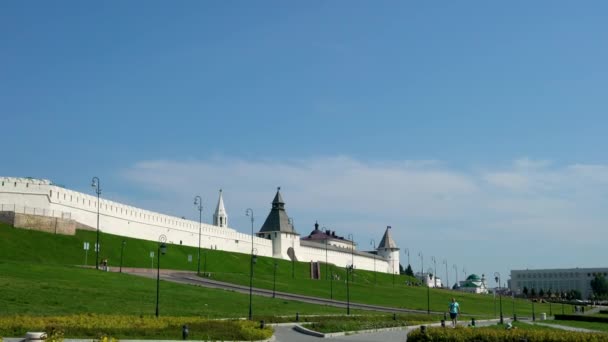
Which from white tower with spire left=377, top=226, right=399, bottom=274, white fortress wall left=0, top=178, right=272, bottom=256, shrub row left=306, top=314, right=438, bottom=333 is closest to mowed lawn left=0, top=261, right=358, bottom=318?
shrub row left=306, top=314, right=438, bottom=333

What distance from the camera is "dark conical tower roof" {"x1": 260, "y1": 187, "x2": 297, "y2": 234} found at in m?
124

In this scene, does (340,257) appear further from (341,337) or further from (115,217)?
(341,337)

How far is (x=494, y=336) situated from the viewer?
23.6 m

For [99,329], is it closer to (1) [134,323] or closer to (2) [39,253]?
(1) [134,323]

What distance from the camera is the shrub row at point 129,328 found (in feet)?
78.0

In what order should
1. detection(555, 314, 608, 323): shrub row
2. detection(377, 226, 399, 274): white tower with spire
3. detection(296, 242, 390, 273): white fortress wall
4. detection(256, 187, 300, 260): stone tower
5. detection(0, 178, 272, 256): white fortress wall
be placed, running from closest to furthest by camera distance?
detection(555, 314, 608, 323): shrub row < detection(0, 178, 272, 256): white fortress wall < detection(256, 187, 300, 260): stone tower < detection(296, 242, 390, 273): white fortress wall < detection(377, 226, 399, 274): white tower with spire

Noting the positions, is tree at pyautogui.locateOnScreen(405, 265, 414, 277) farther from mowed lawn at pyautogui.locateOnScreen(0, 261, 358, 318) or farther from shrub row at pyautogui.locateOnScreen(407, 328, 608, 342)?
shrub row at pyautogui.locateOnScreen(407, 328, 608, 342)

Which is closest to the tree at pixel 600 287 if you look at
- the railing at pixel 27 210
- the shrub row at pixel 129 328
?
the railing at pixel 27 210

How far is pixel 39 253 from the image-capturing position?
212 ft

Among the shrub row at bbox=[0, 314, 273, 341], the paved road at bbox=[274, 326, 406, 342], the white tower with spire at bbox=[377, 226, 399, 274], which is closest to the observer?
the shrub row at bbox=[0, 314, 273, 341]

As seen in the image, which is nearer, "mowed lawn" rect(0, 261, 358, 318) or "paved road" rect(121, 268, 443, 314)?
"mowed lawn" rect(0, 261, 358, 318)

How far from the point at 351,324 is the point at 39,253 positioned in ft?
136

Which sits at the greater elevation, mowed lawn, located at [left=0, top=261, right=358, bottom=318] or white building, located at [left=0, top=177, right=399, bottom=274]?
white building, located at [left=0, top=177, right=399, bottom=274]

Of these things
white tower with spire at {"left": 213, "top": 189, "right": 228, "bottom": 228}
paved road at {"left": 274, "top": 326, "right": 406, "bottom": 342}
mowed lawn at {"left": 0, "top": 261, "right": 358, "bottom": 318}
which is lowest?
paved road at {"left": 274, "top": 326, "right": 406, "bottom": 342}
